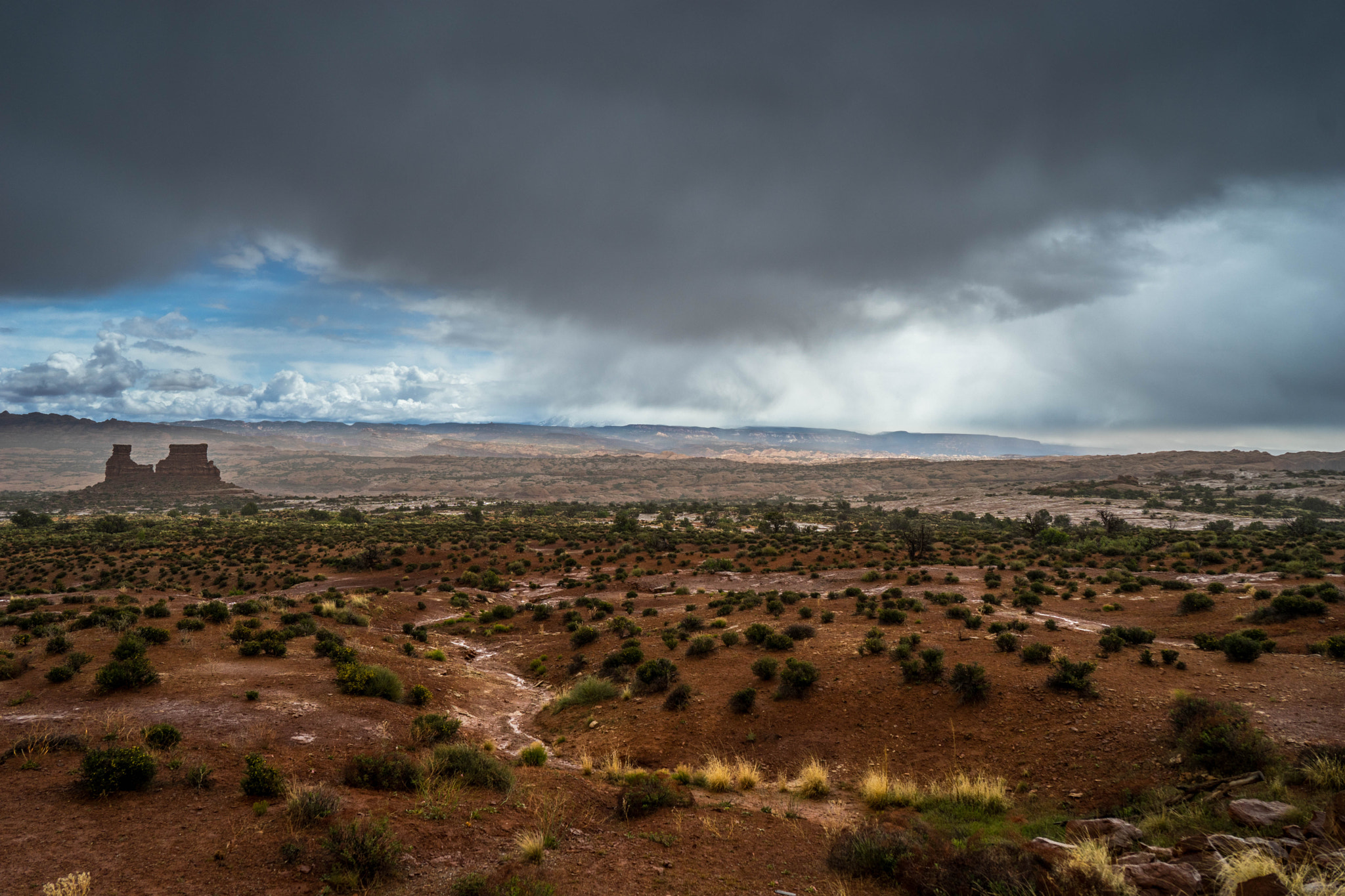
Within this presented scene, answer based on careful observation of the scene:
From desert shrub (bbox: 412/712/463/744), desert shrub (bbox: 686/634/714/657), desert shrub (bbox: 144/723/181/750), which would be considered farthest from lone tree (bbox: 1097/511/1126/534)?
desert shrub (bbox: 144/723/181/750)

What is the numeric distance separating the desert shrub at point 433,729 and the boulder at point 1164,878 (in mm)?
12449

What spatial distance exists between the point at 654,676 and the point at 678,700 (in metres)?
1.77

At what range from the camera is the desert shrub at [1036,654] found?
628 inches

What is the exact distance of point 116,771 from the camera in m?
9.01

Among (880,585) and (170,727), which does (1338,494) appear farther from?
(170,727)

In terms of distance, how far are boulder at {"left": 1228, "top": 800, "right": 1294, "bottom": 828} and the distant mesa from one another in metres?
170

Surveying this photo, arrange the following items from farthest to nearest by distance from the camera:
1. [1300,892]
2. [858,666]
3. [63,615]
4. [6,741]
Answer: [63,615] < [858,666] < [6,741] < [1300,892]

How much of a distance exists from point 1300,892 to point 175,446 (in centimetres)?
19635

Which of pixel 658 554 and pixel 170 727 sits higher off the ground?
pixel 170 727

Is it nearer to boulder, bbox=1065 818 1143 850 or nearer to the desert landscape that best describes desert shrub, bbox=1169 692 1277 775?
the desert landscape

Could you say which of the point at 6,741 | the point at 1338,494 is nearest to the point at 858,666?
the point at 6,741

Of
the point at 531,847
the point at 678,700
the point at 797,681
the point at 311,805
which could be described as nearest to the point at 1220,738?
the point at 797,681

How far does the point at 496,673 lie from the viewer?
21.3 m

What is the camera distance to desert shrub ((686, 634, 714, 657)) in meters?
20.4
